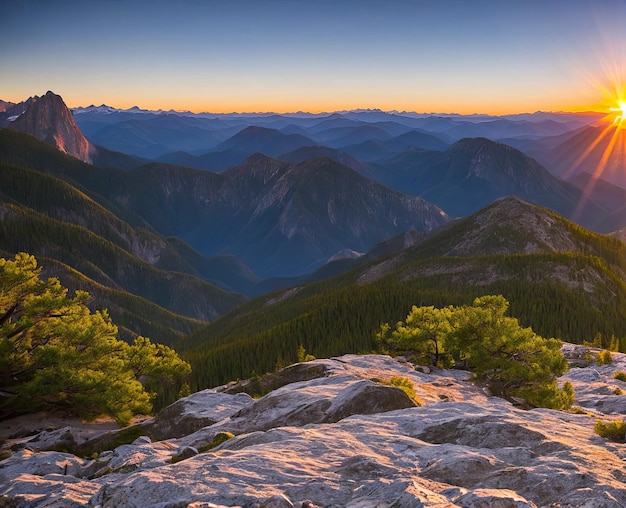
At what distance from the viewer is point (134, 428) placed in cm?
4291

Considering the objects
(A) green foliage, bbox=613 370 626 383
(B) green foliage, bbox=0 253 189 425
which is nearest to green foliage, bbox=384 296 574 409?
(A) green foliage, bbox=613 370 626 383

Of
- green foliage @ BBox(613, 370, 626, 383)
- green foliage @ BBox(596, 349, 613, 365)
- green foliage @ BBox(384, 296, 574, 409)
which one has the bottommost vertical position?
green foliage @ BBox(596, 349, 613, 365)

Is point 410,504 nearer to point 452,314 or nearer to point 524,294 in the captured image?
point 452,314

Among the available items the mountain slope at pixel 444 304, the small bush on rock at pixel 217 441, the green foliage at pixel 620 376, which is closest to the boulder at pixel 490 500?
the small bush on rock at pixel 217 441

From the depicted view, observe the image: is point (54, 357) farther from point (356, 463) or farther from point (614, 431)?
point (614, 431)

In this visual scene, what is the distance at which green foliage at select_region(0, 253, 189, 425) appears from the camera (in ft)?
164

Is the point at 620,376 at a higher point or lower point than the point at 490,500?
lower

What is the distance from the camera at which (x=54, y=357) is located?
168ft

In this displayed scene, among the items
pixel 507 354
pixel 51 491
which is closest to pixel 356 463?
pixel 51 491

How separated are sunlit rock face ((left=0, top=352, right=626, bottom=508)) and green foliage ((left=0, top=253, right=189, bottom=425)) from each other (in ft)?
61.7

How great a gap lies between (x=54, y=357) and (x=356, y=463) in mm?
41571

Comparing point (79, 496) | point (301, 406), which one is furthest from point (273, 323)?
point (79, 496)

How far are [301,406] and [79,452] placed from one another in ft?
67.6

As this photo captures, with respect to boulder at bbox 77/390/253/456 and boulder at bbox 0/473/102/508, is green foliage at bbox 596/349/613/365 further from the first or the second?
boulder at bbox 0/473/102/508
